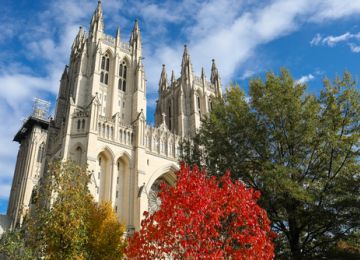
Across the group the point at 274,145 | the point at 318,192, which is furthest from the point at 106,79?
the point at 318,192

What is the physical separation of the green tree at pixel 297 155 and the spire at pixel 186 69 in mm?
30961

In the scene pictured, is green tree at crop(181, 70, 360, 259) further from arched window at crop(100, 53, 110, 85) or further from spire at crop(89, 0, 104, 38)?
spire at crop(89, 0, 104, 38)

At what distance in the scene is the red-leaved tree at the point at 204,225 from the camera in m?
11.2

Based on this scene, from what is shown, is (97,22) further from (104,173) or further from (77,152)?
(104,173)

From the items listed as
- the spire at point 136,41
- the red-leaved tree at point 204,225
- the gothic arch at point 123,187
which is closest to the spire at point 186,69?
the spire at point 136,41

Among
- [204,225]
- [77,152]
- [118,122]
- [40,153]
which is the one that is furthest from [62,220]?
[40,153]

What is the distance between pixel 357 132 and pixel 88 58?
30.9 metres

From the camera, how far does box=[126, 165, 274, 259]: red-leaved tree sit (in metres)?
11.2

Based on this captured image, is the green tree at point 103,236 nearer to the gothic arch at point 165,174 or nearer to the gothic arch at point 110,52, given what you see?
the gothic arch at point 165,174

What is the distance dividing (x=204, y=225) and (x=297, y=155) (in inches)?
236

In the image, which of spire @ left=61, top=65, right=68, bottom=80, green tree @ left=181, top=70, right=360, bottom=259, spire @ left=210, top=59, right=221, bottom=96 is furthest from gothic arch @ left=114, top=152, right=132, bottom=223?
spire @ left=210, top=59, right=221, bottom=96

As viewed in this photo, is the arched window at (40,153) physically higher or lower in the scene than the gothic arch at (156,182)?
higher

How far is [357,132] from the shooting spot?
1409 centimetres

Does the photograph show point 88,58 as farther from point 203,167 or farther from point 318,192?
point 318,192
